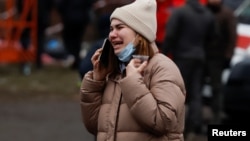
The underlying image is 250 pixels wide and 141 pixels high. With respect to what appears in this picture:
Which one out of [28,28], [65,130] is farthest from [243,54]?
[28,28]

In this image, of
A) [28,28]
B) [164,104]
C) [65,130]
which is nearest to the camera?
[164,104]

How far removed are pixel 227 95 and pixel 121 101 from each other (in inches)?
263

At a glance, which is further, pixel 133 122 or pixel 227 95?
pixel 227 95

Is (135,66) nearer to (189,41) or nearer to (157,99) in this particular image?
(157,99)

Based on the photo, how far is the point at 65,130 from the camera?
39.0ft

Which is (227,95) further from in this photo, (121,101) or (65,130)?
(121,101)

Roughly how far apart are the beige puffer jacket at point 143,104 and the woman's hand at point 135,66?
0.04 metres

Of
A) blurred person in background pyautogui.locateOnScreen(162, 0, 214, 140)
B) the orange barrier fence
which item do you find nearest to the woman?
blurred person in background pyautogui.locateOnScreen(162, 0, 214, 140)

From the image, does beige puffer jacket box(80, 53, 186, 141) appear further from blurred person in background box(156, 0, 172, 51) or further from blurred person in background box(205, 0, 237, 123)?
blurred person in background box(156, 0, 172, 51)

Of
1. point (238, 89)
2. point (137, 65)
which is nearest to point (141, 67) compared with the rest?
point (137, 65)

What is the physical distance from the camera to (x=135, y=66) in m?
5.38

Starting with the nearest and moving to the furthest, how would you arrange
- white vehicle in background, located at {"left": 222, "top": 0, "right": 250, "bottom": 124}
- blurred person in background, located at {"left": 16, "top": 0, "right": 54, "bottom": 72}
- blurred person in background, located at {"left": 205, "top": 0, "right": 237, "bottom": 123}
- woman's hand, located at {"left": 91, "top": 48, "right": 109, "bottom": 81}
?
woman's hand, located at {"left": 91, "top": 48, "right": 109, "bottom": 81} → white vehicle in background, located at {"left": 222, "top": 0, "right": 250, "bottom": 124} → blurred person in background, located at {"left": 205, "top": 0, "right": 237, "bottom": 123} → blurred person in background, located at {"left": 16, "top": 0, "right": 54, "bottom": 72}

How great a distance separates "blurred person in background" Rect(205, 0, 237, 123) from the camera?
11938 mm

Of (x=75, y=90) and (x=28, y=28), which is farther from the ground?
(x=28, y=28)
